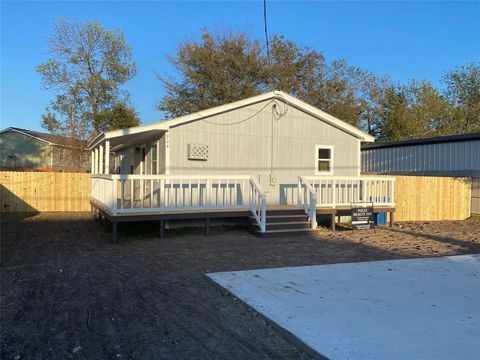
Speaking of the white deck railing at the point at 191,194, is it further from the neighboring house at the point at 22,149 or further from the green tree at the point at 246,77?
the neighboring house at the point at 22,149

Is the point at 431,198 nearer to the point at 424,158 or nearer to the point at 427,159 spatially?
the point at 427,159

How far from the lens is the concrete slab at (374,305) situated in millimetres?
3959

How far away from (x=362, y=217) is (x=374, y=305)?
6.86 meters

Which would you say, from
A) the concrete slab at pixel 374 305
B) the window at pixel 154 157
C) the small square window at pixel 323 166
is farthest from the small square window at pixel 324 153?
the concrete slab at pixel 374 305

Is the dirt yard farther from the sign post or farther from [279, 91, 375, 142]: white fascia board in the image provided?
[279, 91, 375, 142]: white fascia board

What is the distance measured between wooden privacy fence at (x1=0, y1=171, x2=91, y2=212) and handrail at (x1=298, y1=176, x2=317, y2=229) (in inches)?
457

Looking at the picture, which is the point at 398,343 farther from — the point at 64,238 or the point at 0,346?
the point at 64,238

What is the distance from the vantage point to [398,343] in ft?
13.2

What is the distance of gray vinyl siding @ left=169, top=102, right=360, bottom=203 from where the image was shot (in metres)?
12.1

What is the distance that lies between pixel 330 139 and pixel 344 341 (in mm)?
10545

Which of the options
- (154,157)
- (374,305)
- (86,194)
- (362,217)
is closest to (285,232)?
Result: (362,217)

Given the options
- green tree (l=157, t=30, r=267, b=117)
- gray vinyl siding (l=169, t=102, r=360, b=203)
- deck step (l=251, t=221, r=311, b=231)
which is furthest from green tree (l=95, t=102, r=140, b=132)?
deck step (l=251, t=221, r=311, b=231)

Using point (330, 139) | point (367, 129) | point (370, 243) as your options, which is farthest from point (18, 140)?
point (370, 243)

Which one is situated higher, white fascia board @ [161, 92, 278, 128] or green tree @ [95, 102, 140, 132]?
green tree @ [95, 102, 140, 132]
